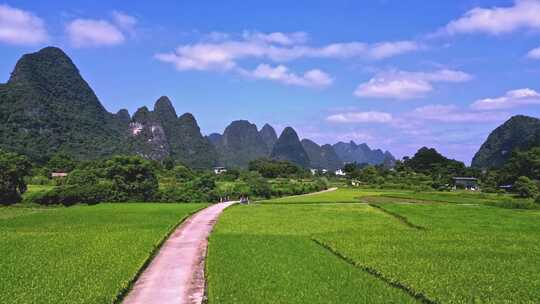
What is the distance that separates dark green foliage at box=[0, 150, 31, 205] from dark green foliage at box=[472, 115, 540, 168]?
438ft

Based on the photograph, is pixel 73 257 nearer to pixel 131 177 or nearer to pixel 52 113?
pixel 131 177

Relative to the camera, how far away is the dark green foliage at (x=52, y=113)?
367 feet

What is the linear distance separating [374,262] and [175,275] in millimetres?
7484

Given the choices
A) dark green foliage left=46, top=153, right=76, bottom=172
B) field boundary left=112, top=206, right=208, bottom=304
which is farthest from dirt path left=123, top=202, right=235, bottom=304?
dark green foliage left=46, top=153, right=76, bottom=172

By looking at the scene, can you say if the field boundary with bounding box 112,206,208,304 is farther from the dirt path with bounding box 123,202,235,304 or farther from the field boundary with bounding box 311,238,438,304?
the field boundary with bounding box 311,238,438,304

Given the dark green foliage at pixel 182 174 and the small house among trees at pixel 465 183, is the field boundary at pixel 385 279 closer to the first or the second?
the dark green foliage at pixel 182 174

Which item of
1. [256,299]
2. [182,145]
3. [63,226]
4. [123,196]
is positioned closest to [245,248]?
[256,299]

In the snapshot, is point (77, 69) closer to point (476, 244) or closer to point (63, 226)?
point (63, 226)

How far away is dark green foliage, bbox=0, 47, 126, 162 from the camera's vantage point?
367 ft

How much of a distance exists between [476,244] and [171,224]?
1806 cm

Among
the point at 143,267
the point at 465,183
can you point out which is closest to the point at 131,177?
the point at 143,267

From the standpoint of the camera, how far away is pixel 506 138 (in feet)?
500

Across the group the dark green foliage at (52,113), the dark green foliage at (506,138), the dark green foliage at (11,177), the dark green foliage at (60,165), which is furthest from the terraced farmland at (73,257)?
the dark green foliage at (506,138)

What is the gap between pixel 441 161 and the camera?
418 ft
